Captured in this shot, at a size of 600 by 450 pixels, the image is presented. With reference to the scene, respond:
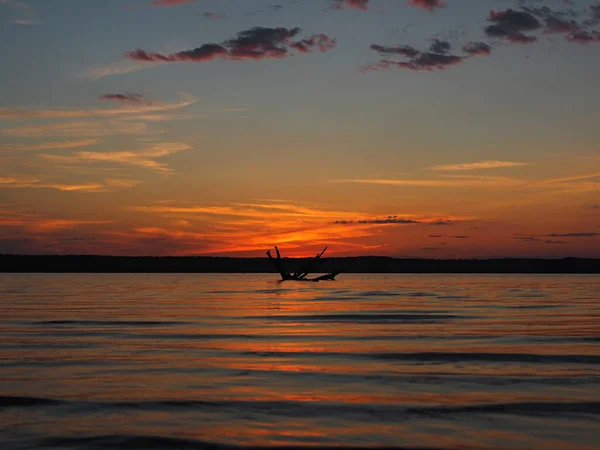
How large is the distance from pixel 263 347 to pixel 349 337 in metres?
4.30

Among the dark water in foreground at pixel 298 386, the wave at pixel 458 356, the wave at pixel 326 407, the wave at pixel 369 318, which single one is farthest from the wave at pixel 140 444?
the wave at pixel 369 318

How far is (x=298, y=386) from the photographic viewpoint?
1509 centimetres

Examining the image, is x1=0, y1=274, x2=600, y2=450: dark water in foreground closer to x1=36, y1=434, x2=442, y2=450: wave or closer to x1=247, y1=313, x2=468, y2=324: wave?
x1=36, y1=434, x2=442, y2=450: wave

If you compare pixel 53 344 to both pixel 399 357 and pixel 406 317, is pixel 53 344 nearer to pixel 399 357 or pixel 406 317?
pixel 399 357

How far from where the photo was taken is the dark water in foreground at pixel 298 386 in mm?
11031

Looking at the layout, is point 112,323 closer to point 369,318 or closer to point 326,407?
point 369,318

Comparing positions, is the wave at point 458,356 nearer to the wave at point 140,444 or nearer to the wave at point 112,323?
the wave at point 140,444

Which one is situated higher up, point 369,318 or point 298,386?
point 369,318

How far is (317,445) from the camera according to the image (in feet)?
34.1

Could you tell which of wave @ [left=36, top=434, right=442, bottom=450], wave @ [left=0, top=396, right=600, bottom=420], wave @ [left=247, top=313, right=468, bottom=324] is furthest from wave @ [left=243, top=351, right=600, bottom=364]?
wave @ [left=247, top=313, right=468, bottom=324]

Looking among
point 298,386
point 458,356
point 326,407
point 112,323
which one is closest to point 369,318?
point 112,323

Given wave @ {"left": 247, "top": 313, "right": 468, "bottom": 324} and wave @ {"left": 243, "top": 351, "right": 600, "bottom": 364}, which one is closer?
wave @ {"left": 243, "top": 351, "right": 600, "bottom": 364}

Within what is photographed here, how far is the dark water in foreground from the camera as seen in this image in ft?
36.2

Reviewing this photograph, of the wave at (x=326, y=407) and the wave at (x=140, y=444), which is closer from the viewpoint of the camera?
the wave at (x=140, y=444)
